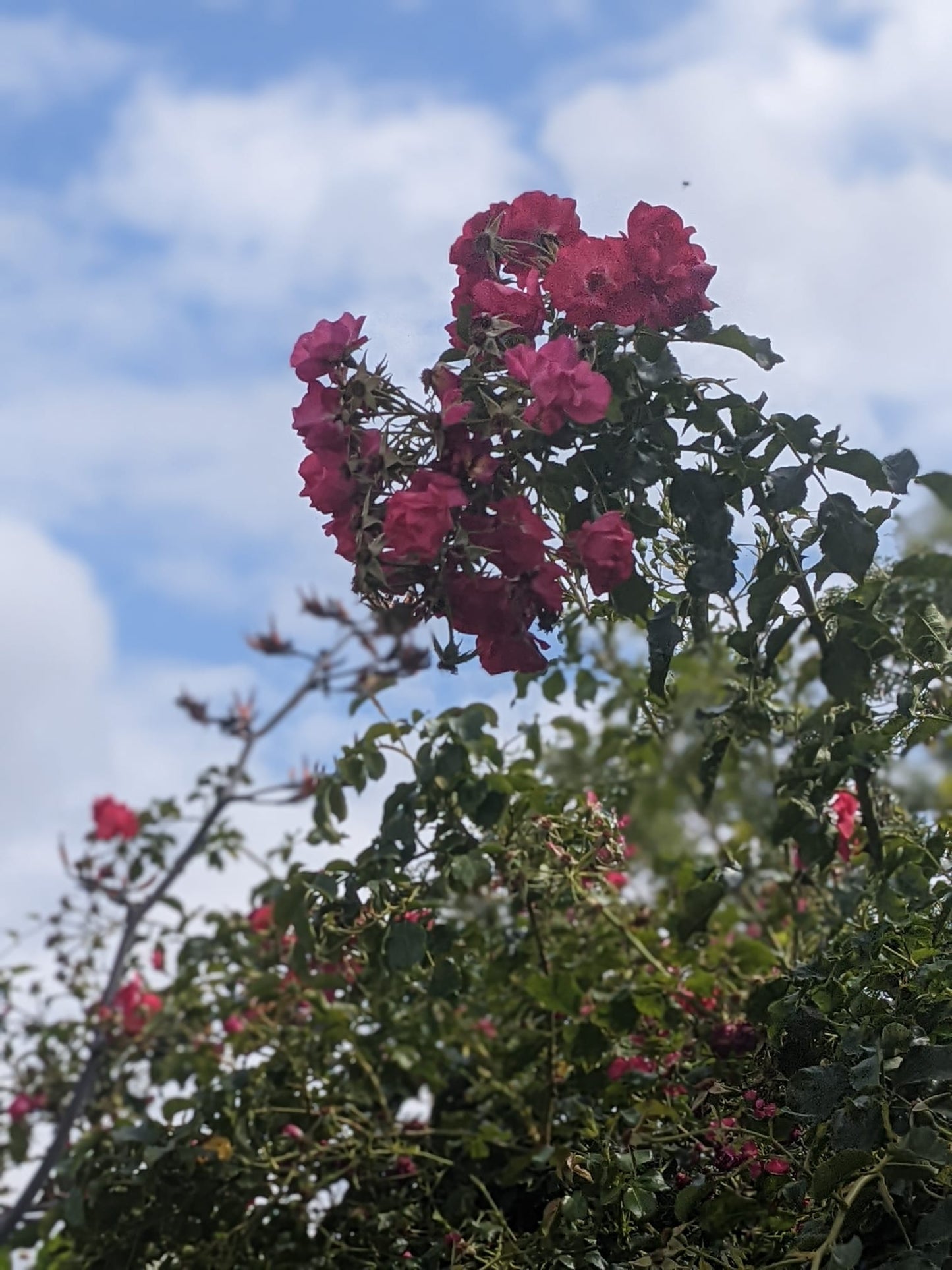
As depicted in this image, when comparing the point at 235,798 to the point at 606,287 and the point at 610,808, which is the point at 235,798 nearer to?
the point at 610,808

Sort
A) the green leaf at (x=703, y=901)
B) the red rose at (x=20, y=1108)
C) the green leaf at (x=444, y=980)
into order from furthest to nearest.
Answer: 1. the red rose at (x=20, y=1108)
2. the green leaf at (x=444, y=980)
3. the green leaf at (x=703, y=901)

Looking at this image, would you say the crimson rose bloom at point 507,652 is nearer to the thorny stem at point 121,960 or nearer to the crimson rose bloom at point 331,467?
the crimson rose bloom at point 331,467

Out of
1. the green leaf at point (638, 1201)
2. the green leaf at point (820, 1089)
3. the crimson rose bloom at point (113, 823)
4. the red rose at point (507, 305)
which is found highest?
the crimson rose bloom at point (113, 823)

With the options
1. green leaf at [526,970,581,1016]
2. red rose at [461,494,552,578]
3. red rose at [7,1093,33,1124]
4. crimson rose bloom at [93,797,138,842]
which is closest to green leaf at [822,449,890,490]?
red rose at [461,494,552,578]

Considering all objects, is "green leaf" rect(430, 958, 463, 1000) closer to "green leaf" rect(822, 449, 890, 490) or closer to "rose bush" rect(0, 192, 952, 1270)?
"rose bush" rect(0, 192, 952, 1270)

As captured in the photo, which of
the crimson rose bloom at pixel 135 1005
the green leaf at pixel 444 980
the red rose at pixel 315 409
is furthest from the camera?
the crimson rose bloom at pixel 135 1005

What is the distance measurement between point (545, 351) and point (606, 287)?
12 cm

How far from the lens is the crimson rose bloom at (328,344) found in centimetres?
121

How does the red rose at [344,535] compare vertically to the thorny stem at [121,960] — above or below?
below

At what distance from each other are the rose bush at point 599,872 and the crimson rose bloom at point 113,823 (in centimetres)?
111

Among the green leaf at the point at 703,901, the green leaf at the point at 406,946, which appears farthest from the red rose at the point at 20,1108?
the green leaf at the point at 703,901

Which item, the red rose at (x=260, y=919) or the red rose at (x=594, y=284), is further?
the red rose at (x=260, y=919)

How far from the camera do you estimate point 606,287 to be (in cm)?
123

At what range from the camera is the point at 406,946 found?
1.56 meters
